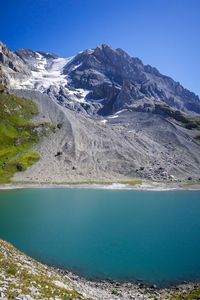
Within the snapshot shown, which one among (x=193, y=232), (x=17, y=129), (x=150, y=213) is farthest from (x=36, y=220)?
(x=17, y=129)

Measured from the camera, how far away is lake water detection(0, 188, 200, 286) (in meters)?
25.3

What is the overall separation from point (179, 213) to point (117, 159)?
208 feet

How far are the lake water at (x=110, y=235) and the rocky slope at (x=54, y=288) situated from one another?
2.02 m

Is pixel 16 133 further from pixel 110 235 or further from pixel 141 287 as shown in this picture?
pixel 141 287

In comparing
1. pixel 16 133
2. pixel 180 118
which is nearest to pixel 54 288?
pixel 16 133

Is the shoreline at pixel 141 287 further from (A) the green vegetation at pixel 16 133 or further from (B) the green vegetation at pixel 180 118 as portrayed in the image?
(B) the green vegetation at pixel 180 118

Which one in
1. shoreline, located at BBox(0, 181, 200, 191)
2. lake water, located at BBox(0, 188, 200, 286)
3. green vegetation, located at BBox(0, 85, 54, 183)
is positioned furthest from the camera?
green vegetation, located at BBox(0, 85, 54, 183)

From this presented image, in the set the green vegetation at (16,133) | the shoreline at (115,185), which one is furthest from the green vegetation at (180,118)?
the green vegetation at (16,133)

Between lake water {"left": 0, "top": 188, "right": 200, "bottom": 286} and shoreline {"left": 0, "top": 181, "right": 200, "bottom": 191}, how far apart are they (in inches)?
744

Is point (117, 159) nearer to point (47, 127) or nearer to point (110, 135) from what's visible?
point (110, 135)

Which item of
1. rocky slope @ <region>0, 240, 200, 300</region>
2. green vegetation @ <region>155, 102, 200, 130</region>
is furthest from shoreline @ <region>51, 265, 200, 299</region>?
green vegetation @ <region>155, 102, 200, 130</region>

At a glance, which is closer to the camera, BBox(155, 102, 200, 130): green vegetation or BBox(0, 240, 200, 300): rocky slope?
BBox(0, 240, 200, 300): rocky slope

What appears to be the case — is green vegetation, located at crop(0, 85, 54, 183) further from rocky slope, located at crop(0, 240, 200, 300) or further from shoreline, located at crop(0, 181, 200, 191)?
rocky slope, located at crop(0, 240, 200, 300)

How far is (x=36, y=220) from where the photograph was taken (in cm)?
4412
